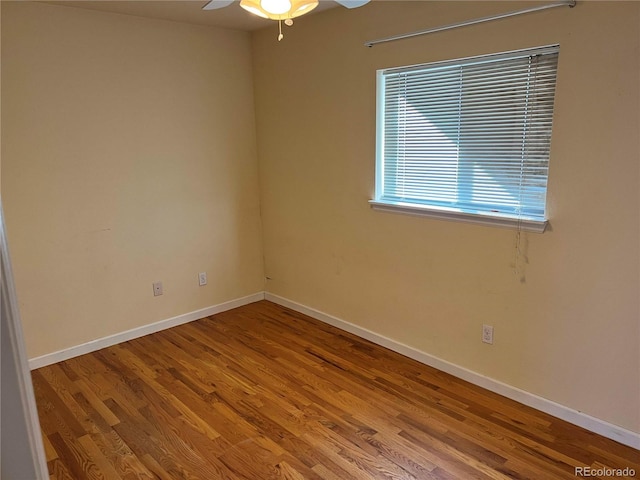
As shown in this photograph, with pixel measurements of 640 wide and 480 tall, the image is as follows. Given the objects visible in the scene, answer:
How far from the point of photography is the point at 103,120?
10.4 feet

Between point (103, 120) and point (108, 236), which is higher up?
point (103, 120)

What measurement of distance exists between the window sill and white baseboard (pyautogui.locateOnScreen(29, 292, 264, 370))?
1675mm

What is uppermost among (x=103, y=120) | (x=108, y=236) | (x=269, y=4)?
(x=269, y=4)

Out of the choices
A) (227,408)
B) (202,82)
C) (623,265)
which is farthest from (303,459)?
(202,82)

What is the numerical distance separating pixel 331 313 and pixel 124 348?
1586mm

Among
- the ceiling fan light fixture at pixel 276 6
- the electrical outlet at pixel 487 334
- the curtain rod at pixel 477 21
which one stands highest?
the curtain rod at pixel 477 21

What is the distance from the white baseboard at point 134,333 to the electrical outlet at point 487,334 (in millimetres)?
2195

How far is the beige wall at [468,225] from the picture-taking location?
2.12 metres

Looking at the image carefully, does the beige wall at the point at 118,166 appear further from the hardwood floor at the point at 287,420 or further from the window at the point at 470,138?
the window at the point at 470,138

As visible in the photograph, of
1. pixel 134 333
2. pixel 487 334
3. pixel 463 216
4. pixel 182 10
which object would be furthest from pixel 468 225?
pixel 134 333

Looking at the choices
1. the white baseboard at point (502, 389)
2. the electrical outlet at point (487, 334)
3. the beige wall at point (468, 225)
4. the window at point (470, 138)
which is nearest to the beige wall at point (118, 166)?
the beige wall at point (468, 225)

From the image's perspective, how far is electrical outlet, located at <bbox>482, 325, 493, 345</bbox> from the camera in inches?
107

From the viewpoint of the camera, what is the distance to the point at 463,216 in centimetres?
269

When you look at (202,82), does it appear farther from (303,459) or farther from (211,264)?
(303,459)
